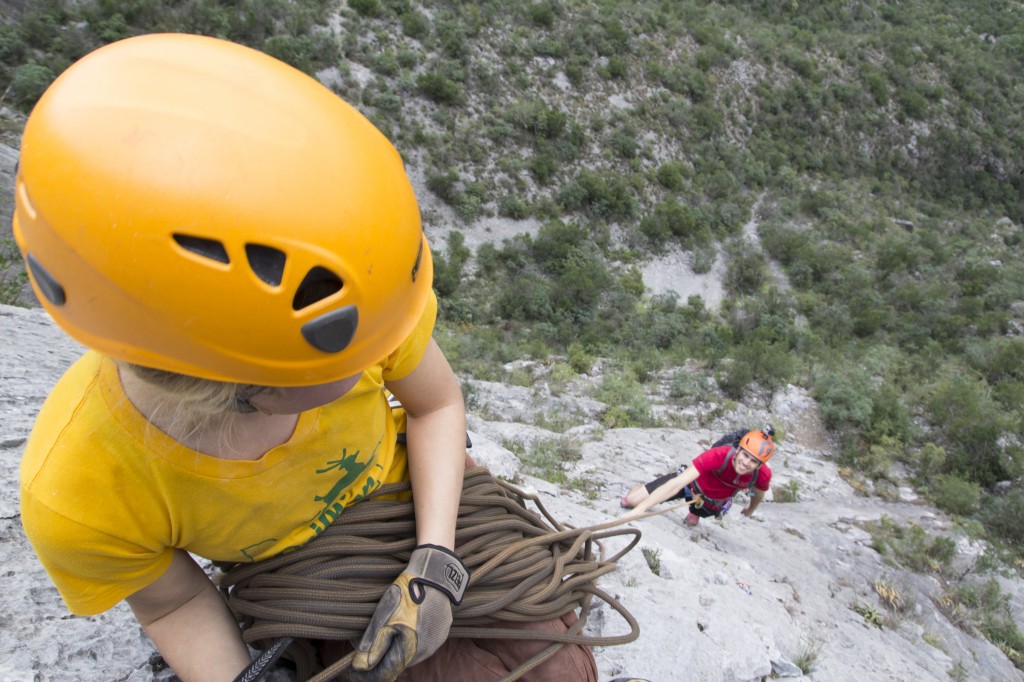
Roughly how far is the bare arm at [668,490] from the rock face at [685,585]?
0.13m

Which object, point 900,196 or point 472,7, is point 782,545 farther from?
point 900,196

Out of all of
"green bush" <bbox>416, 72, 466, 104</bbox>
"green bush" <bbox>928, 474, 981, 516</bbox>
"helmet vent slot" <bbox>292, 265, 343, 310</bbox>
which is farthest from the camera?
"green bush" <bbox>416, 72, 466, 104</bbox>

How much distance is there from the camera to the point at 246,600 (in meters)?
1.23

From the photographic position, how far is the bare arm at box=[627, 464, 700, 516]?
4.27m

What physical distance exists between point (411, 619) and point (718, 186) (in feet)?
77.5

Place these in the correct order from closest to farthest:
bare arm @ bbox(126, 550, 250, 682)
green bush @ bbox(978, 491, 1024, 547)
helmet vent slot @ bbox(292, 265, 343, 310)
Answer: helmet vent slot @ bbox(292, 265, 343, 310) → bare arm @ bbox(126, 550, 250, 682) → green bush @ bbox(978, 491, 1024, 547)

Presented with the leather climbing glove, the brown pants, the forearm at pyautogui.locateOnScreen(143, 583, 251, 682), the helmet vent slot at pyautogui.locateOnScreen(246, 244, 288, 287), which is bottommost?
the brown pants

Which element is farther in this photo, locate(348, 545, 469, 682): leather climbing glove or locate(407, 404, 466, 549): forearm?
locate(407, 404, 466, 549): forearm

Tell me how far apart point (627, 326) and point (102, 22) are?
604 inches

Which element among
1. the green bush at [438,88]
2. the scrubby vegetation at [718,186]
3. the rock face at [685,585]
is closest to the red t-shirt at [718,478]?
the rock face at [685,585]

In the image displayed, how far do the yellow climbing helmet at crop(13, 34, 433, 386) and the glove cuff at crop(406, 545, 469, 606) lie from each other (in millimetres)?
528

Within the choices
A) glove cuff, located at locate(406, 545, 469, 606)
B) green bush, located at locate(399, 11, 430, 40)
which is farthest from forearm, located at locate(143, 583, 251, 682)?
green bush, located at locate(399, 11, 430, 40)

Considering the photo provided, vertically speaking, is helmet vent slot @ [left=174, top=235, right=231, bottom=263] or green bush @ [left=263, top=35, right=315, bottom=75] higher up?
helmet vent slot @ [left=174, top=235, right=231, bottom=263]

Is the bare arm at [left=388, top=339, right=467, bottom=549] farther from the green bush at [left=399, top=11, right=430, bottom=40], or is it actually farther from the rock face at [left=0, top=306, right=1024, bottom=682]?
the green bush at [left=399, top=11, right=430, bottom=40]
